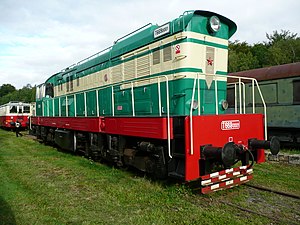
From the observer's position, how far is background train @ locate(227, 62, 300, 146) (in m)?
10.9

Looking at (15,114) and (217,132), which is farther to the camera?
(15,114)

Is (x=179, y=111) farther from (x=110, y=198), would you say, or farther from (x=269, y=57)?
(x=269, y=57)

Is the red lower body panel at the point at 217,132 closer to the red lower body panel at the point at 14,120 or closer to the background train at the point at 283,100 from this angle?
the background train at the point at 283,100

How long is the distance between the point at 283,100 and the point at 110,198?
8.66 metres

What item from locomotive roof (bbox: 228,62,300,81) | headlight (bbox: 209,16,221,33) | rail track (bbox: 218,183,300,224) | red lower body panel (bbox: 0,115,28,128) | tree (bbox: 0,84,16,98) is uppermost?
tree (bbox: 0,84,16,98)

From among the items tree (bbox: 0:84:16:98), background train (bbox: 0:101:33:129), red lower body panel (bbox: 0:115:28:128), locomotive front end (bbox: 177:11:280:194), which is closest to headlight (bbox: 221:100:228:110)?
locomotive front end (bbox: 177:11:280:194)

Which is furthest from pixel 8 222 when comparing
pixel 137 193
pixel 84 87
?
pixel 84 87

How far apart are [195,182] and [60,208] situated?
3.02 meters

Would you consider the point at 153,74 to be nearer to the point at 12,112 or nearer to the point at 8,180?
the point at 8,180

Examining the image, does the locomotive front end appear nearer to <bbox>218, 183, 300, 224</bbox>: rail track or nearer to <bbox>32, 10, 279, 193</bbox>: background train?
Result: <bbox>32, 10, 279, 193</bbox>: background train

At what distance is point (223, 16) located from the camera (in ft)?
21.5

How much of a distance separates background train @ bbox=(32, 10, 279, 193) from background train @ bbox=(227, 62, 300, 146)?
203 inches

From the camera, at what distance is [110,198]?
18.3ft

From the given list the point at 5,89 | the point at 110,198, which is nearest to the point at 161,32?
the point at 110,198
